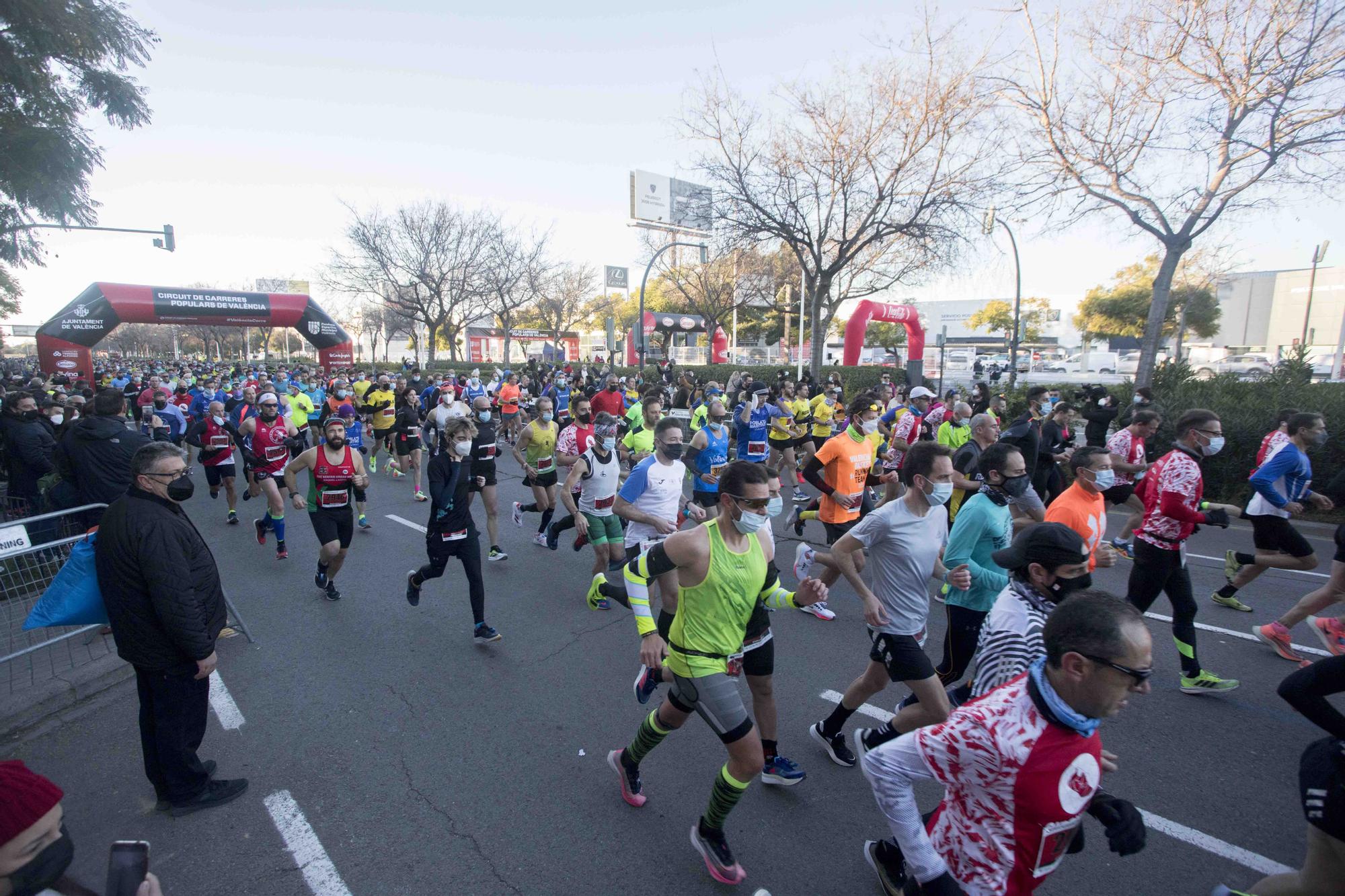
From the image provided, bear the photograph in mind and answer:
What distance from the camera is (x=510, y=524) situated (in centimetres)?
956

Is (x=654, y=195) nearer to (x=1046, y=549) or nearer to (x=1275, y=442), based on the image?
(x=1275, y=442)

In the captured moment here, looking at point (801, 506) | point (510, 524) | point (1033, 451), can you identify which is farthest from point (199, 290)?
point (1033, 451)

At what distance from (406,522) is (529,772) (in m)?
6.62

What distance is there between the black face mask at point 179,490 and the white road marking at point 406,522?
5766mm

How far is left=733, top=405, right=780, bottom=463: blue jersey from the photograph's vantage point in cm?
988

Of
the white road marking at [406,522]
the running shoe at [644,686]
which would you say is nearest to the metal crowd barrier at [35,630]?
the white road marking at [406,522]

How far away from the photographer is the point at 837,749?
12.7 ft

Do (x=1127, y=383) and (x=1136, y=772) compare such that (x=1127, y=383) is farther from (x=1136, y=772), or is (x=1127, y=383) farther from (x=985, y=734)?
(x=985, y=734)

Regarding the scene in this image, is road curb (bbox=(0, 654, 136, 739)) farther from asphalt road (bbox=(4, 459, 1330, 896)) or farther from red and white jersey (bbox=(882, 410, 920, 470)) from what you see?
red and white jersey (bbox=(882, 410, 920, 470))

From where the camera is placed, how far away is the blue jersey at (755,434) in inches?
389

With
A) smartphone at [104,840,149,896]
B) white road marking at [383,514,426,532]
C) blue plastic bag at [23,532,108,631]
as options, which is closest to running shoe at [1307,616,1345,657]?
smartphone at [104,840,149,896]

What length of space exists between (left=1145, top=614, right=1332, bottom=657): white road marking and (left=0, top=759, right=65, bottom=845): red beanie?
24.0ft

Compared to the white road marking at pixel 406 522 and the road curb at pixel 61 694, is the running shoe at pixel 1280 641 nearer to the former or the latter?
the road curb at pixel 61 694

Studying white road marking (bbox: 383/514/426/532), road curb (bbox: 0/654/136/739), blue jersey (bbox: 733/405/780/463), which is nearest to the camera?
road curb (bbox: 0/654/136/739)
